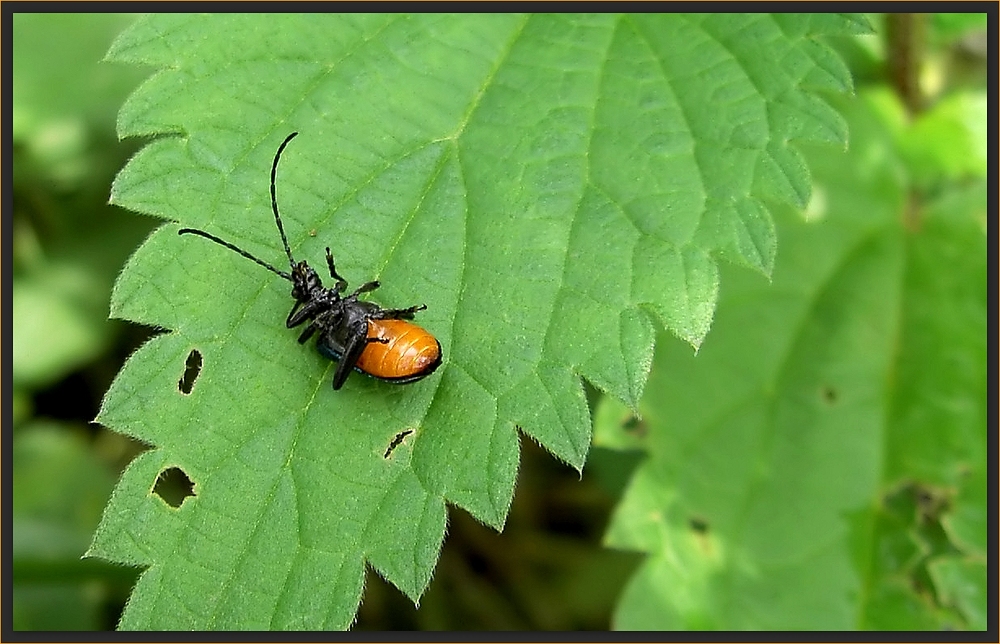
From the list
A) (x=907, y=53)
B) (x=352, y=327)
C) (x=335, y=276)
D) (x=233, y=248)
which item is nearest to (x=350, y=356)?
(x=352, y=327)

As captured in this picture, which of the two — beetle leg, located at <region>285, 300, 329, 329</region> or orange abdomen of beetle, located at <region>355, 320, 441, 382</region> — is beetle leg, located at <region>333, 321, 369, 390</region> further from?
beetle leg, located at <region>285, 300, 329, 329</region>

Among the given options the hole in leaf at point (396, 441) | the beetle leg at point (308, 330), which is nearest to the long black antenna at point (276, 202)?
the beetle leg at point (308, 330)

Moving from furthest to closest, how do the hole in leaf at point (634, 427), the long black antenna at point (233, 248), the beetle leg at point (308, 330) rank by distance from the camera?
1. the hole in leaf at point (634, 427)
2. the beetle leg at point (308, 330)
3. the long black antenna at point (233, 248)

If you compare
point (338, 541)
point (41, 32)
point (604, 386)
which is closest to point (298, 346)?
point (338, 541)

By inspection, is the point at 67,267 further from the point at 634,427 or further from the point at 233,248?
the point at 634,427

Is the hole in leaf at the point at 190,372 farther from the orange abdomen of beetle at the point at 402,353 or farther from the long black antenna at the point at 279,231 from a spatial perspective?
the orange abdomen of beetle at the point at 402,353

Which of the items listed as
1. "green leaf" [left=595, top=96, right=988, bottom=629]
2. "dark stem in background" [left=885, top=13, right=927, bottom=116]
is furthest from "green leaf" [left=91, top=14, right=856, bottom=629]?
"dark stem in background" [left=885, top=13, right=927, bottom=116]

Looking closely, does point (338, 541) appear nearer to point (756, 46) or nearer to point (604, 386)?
point (604, 386)
